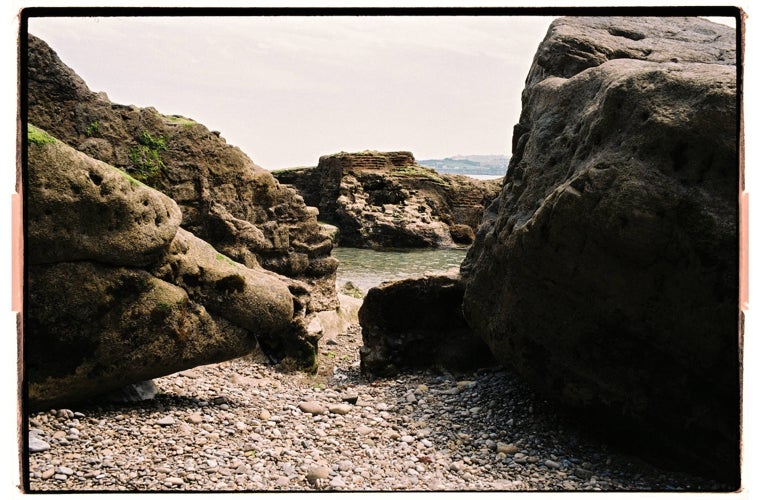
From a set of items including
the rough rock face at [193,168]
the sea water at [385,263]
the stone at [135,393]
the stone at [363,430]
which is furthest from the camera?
the sea water at [385,263]

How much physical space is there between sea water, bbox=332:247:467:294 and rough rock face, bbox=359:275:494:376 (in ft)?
32.0

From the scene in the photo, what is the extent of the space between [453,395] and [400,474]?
2.63 metres

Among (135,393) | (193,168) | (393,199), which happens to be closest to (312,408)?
(135,393)

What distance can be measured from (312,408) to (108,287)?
9.33 feet

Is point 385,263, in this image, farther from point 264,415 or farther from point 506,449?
point 506,449

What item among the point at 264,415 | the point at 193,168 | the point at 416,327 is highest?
the point at 193,168

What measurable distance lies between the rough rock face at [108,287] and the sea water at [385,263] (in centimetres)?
1266

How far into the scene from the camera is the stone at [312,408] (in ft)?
23.9

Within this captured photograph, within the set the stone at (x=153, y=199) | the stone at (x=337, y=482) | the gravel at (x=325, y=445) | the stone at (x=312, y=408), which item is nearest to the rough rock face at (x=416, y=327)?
the gravel at (x=325, y=445)

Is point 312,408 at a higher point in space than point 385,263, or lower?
higher

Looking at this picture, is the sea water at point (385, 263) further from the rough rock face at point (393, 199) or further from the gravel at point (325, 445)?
the gravel at point (325, 445)

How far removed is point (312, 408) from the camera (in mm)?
7320

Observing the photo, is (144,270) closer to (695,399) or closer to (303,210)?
(695,399)

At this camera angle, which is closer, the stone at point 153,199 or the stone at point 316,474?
the stone at point 316,474
